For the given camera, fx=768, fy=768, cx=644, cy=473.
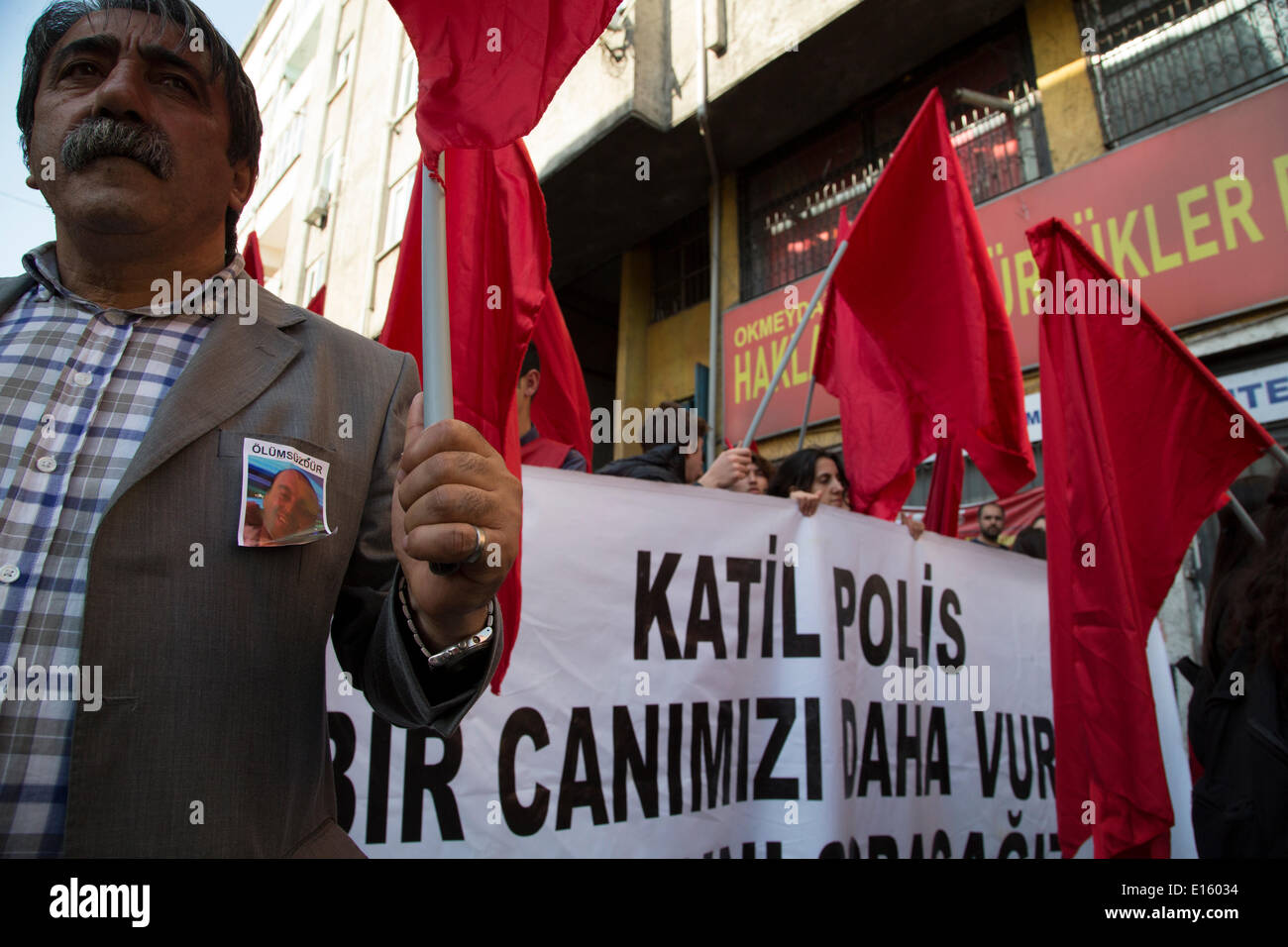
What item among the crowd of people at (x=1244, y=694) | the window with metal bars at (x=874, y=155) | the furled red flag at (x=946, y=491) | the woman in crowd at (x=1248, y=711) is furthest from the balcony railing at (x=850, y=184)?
the woman in crowd at (x=1248, y=711)

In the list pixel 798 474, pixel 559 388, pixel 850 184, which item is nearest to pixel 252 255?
pixel 559 388

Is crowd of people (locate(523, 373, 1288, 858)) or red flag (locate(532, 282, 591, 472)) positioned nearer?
crowd of people (locate(523, 373, 1288, 858))

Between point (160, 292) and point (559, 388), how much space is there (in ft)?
6.35

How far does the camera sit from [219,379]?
100cm

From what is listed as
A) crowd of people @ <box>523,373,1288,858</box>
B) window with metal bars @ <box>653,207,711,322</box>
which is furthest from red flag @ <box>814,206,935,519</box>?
window with metal bars @ <box>653,207,711,322</box>

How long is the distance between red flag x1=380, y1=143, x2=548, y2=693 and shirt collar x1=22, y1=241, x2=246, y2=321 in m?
0.59

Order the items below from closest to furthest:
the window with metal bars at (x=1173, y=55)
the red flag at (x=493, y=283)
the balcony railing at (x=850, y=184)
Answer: the red flag at (x=493, y=283)
the window with metal bars at (x=1173, y=55)
the balcony railing at (x=850, y=184)

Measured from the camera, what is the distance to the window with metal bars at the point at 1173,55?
5516mm

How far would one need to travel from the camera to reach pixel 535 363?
3.08m

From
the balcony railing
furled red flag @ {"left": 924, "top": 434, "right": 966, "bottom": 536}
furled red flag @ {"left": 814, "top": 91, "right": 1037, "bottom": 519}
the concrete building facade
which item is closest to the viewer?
furled red flag @ {"left": 814, "top": 91, "right": 1037, "bottom": 519}

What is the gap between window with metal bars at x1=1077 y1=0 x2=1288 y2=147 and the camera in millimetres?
5516

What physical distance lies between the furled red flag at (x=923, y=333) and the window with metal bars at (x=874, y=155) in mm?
3877

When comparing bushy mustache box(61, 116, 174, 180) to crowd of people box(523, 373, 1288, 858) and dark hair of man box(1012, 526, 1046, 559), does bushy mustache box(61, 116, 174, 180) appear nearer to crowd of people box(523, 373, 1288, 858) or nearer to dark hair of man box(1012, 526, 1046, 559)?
crowd of people box(523, 373, 1288, 858)

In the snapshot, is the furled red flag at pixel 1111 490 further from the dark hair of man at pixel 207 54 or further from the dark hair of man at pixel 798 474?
the dark hair of man at pixel 207 54
